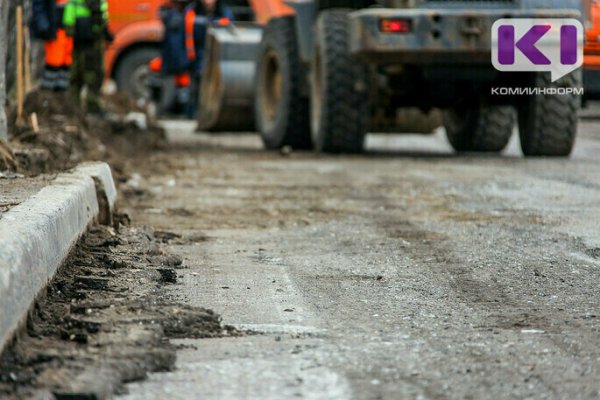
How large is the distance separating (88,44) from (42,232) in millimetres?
9543

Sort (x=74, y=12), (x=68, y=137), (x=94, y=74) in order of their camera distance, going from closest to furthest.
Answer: (x=68, y=137) → (x=74, y=12) → (x=94, y=74)

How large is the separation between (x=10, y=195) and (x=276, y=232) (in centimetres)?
156

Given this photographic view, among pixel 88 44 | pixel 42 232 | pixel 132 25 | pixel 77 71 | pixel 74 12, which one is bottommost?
pixel 132 25

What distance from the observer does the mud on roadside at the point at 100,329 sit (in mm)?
3307

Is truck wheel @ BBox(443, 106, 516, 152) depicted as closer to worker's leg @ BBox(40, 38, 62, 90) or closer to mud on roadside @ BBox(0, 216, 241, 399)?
worker's leg @ BBox(40, 38, 62, 90)

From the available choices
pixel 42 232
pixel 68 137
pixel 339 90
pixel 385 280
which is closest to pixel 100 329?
pixel 42 232

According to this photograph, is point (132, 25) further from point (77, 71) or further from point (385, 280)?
point (385, 280)

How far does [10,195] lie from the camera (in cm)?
545

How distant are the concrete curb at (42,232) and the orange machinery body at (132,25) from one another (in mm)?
14605

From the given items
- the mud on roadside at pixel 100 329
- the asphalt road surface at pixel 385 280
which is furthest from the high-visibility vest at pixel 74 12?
the mud on roadside at pixel 100 329

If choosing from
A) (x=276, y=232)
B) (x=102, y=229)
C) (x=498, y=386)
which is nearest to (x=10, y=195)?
(x=102, y=229)

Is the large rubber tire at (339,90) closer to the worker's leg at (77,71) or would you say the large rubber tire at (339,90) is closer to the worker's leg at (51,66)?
the worker's leg at (51,66)

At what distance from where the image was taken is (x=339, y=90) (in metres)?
11.5

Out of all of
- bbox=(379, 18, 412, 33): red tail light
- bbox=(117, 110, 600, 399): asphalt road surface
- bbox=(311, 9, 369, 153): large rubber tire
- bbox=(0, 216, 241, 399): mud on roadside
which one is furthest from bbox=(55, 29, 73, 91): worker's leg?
bbox=(0, 216, 241, 399): mud on roadside
